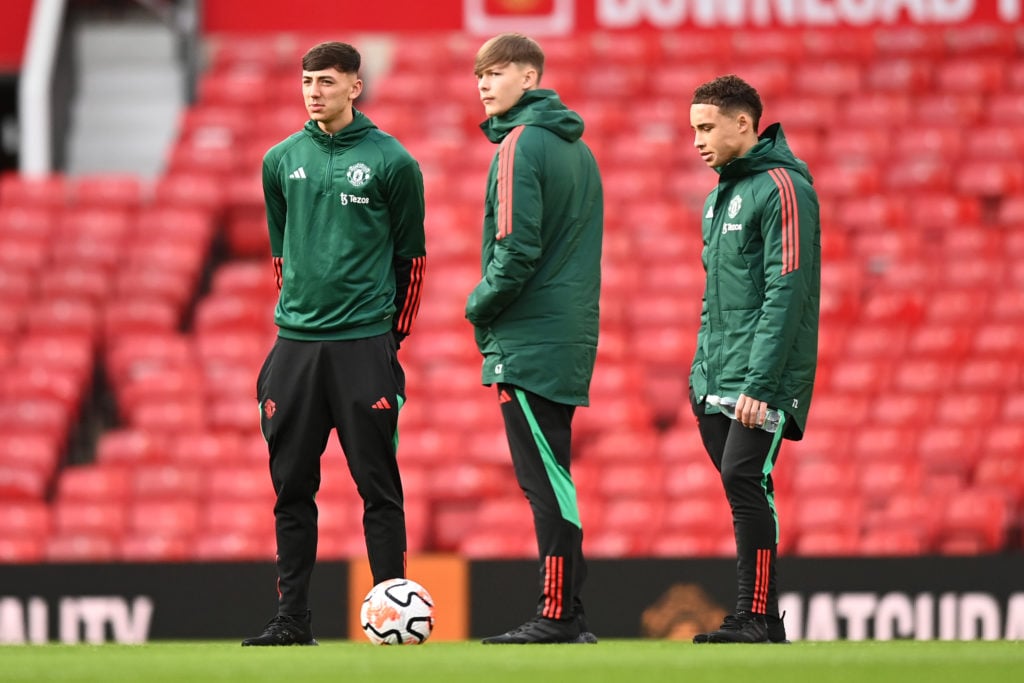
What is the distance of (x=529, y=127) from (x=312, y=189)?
2.15 feet

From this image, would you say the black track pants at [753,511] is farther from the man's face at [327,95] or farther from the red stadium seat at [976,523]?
the red stadium seat at [976,523]

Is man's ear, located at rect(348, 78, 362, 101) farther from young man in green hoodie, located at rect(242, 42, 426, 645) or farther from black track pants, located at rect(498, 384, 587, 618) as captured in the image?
black track pants, located at rect(498, 384, 587, 618)

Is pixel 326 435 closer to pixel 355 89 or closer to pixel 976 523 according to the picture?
pixel 355 89

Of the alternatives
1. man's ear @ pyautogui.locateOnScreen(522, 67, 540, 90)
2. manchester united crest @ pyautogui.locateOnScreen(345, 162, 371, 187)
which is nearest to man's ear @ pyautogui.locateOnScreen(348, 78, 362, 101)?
manchester united crest @ pyautogui.locateOnScreen(345, 162, 371, 187)

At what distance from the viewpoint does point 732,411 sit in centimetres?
495

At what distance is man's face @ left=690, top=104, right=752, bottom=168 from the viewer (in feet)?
16.5

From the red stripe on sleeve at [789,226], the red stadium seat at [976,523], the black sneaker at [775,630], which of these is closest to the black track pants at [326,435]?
the black sneaker at [775,630]

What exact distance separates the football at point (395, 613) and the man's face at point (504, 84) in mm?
1379

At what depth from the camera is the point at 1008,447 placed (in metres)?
9.12

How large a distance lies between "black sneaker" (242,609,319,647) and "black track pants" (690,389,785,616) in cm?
125

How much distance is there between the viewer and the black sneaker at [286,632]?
A: 4.77 metres

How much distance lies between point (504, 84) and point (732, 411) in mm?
1158

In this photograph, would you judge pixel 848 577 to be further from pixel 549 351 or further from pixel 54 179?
pixel 54 179

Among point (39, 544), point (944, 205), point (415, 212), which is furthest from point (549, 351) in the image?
point (944, 205)
